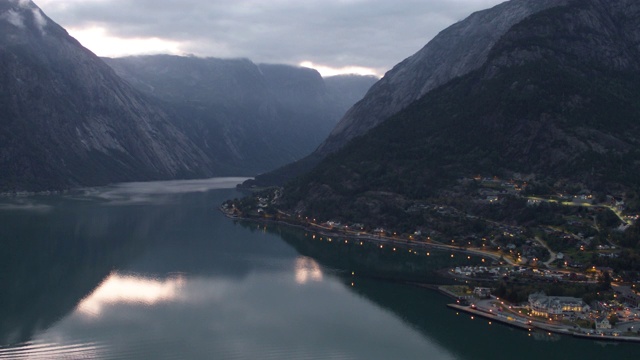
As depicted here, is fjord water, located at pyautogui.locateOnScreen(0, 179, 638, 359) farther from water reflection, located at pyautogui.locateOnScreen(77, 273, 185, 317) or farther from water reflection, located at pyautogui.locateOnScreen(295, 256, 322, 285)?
water reflection, located at pyautogui.locateOnScreen(295, 256, 322, 285)

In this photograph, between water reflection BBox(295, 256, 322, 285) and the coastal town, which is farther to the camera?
water reflection BBox(295, 256, 322, 285)

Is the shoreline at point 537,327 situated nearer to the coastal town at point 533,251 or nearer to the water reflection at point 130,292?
the coastal town at point 533,251

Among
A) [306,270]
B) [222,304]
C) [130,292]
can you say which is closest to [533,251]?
[306,270]

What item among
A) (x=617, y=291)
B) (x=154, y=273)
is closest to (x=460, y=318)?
(x=617, y=291)

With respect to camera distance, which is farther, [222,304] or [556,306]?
[222,304]

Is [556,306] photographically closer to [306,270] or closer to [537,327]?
[537,327]

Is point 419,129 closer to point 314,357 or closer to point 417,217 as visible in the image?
point 417,217

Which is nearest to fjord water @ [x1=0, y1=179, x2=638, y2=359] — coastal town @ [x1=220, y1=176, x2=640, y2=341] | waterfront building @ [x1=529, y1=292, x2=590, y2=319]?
coastal town @ [x1=220, y1=176, x2=640, y2=341]
